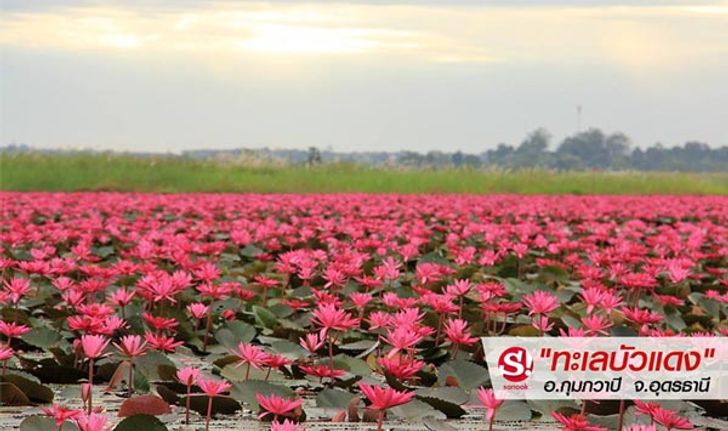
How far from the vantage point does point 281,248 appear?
5.02 meters

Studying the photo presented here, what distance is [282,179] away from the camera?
699 inches

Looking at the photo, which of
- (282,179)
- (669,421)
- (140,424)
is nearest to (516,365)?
(669,421)

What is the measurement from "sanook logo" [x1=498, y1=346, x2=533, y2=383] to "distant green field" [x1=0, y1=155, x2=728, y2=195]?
13945 mm

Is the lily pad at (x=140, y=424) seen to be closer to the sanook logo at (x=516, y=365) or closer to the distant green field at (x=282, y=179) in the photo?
the sanook logo at (x=516, y=365)

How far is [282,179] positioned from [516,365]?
51.2 ft

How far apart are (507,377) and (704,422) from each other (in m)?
0.44

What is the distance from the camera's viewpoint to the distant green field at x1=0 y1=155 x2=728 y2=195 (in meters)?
16.4

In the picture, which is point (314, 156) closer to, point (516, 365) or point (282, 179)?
point (282, 179)

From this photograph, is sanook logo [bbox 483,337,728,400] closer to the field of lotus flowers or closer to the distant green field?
the field of lotus flowers

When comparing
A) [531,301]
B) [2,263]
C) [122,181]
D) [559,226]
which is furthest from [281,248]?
[122,181]

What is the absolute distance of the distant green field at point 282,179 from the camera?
16.4 metres

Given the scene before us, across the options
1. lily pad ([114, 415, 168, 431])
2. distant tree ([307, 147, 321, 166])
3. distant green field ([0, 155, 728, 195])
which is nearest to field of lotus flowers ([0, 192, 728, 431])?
lily pad ([114, 415, 168, 431])

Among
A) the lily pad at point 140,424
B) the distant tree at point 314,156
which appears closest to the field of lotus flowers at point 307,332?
the lily pad at point 140,424

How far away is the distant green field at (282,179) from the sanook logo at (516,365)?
1394 cm
